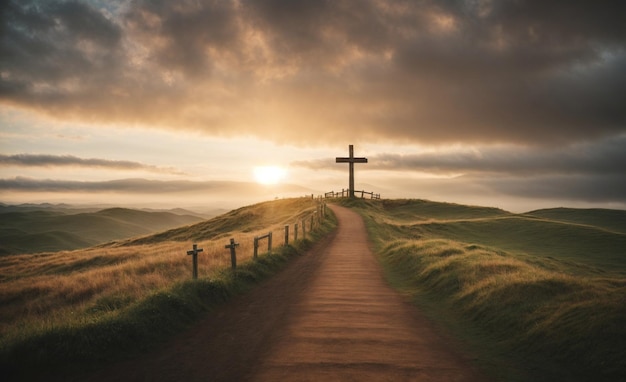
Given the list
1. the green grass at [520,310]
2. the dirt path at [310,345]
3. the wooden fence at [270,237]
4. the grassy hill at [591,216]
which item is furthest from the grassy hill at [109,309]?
the grassy hill at [591,216]

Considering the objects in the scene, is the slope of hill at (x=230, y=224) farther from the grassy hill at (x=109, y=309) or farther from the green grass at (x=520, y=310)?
the green grass at (x=520, y=310)

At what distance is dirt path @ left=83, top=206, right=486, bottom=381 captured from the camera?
23.7 ft

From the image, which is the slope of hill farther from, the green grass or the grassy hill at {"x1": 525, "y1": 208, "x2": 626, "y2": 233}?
the grassy hill at {"x1": 525, "y1": 208, "x2": 626, "y2": 233}

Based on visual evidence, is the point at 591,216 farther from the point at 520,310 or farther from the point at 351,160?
the point at 520,310

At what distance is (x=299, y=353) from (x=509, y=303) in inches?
255

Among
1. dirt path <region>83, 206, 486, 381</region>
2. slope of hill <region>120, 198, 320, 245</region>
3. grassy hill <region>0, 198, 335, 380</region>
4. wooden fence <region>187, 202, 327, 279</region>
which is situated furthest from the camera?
slope of hill <region>120, 198, 320, 245</region>

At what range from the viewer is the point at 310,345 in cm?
844

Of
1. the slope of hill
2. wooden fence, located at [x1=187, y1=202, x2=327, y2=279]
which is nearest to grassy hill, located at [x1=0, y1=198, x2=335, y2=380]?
wooden fence, located at [x1=187, y1=202, x2=327, y2=279]

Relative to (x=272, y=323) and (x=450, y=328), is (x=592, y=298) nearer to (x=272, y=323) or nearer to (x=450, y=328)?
(x=450, y=328)

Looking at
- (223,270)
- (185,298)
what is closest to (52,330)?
(185,298)

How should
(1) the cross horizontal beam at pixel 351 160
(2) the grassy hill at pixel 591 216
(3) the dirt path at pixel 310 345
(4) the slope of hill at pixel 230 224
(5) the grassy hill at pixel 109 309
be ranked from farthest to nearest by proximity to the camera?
(1) the cross horizontal beam at pixel 351 160, (2) the grassy hill at pixel 591 216, (4) the slope of hill at pixel 230 224, (5) the grassy hill at pixel 109 309, (3) the dirt path at pixel 310 345

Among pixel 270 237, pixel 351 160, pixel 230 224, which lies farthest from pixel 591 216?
pixel 270 237

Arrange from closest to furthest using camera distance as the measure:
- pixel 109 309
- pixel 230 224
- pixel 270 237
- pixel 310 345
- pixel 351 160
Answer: pixel 310 345 → pixel 109 309 → pixel 270 237 → pixel 230 224 → pixel 351 160

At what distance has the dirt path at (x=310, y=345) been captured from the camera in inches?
284
